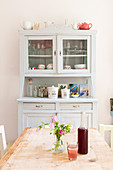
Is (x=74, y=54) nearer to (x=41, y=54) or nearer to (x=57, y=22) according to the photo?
(x=41, y=54)

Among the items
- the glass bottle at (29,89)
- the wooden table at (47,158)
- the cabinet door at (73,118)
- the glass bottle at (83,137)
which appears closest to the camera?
the wooden table at (47,158)

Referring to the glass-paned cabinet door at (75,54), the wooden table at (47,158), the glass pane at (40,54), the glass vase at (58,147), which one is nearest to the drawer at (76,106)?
the glass-paned cabinet door at (75,54)

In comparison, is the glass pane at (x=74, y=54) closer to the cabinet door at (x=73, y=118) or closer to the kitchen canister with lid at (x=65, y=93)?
the kitchen canister with lid at (x=65, y=93)

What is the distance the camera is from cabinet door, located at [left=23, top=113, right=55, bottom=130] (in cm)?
312

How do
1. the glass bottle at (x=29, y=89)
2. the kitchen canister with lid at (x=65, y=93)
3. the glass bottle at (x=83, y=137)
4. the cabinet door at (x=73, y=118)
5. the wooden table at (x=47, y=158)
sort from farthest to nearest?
the glass bottle at (x=29, y=89) → the kitchen canister with lid at (x=65, y=93) → the cabinet door at (x=73, y=118) → the glass bottle at (x=83, y=137) → the wooden table at (x=47, y=158)

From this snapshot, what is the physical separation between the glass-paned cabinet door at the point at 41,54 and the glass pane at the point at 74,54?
19 cm

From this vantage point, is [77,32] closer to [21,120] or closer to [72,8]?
[72,8]

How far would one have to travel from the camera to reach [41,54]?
129 inches

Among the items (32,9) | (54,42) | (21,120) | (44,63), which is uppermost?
(32,9)

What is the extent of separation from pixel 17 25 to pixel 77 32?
3.54 ft

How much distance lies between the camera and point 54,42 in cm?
322

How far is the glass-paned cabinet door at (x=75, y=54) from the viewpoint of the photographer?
322cm

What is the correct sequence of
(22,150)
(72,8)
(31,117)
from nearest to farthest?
(22,150), (31,117), (72,8)

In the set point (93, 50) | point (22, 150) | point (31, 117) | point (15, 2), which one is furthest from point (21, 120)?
point (15, 2)
